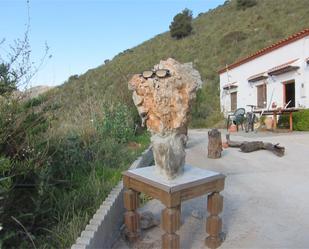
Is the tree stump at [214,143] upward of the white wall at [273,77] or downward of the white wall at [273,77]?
downward

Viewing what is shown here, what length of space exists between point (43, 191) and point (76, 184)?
0.84 m

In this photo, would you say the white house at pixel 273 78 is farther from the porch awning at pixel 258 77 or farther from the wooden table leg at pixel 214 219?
the wooden table leg at pixel 214 219

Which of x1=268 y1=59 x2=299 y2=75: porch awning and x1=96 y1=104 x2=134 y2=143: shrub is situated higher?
x1=268 y1=59 x2=299 y2=75: porch awning

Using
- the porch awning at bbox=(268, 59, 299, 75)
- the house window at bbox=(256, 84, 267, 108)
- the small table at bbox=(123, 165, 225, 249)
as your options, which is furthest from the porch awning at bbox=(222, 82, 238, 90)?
the small table at bbox=(123, 165, 225, 249)

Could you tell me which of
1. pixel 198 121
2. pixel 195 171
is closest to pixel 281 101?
pixel 198 121

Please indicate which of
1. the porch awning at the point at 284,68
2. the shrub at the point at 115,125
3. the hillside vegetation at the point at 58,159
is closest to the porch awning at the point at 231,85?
the porch awning at the point at 284,68

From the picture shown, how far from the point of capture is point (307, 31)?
12.1 m

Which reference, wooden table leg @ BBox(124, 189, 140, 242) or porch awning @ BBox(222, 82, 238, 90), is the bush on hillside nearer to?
porch awning @ BBox(222, 82, 238, 90)

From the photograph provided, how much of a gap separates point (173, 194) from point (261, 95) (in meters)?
14.7

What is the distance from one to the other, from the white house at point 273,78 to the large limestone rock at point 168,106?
11.1m

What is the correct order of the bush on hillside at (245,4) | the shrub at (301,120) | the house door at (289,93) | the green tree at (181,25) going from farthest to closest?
the green tree at (181,25) → the bush on hillside at (245,4) → the house door at (289,93) → the shrub at (301,120)

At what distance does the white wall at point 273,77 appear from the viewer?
40.8ft

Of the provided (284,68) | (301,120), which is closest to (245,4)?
(284,68)

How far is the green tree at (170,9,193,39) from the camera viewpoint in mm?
35006
